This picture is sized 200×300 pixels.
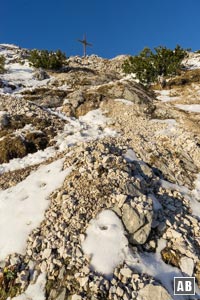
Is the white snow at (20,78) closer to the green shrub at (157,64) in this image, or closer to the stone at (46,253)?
the green shrub at (157,64)

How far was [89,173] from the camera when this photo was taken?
534 inches

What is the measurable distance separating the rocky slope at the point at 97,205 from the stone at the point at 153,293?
0.03m

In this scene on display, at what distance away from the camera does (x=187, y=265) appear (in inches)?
414

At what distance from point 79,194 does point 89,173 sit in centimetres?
148

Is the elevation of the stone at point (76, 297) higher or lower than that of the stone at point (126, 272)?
lower

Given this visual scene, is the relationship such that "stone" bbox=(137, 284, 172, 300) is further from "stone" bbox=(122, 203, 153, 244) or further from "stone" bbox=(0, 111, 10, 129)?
"stone" bbox=(0, 111, 10, 129)

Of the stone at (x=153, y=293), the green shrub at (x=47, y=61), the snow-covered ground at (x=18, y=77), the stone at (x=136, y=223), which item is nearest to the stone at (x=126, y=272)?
the stone at (x=153, y=293)

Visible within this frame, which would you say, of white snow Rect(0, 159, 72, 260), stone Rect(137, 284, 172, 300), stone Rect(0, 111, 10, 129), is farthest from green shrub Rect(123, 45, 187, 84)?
stone Rect(137, 284, 172, 300)

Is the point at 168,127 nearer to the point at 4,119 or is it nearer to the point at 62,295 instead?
the point at 4,119

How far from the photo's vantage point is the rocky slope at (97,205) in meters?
9.35

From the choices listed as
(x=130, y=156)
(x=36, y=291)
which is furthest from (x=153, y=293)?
(x=130, y=156)

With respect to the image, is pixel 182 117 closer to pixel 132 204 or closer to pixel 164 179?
pixel 164 179

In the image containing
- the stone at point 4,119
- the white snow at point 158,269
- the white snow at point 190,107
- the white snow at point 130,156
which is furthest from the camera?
the white snow at point 190,107

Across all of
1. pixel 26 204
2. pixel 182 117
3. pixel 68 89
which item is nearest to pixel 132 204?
pixel 26 204
